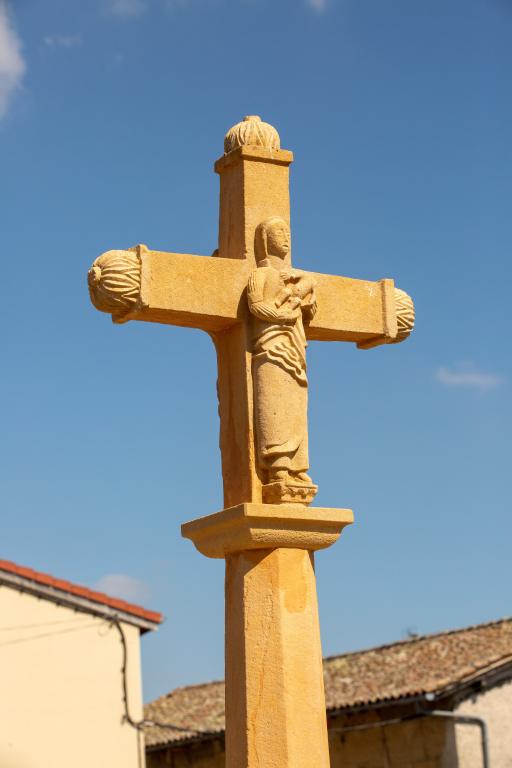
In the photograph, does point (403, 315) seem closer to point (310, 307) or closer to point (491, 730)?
point (310, 307)

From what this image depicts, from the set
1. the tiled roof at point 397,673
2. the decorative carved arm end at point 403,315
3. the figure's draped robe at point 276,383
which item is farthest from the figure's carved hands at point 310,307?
the tiled roof at point 397,673

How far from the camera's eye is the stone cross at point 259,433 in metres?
6.28

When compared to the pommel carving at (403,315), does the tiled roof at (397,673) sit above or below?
above

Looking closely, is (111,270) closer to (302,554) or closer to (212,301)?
(212,301)

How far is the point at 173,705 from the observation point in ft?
86.3

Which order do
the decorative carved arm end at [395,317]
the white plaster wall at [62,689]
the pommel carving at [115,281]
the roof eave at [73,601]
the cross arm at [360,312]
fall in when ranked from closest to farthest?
the pommel carving at [115,281] → the cross arm at [360,312] → the decorative carved arm end at [395,317] → the white plaster wall at [62,689] → the roof eave at [73,601]

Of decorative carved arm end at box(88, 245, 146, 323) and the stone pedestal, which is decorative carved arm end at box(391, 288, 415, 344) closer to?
the stone pedestal

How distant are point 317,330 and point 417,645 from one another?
1661 centimetres

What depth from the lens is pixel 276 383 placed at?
656 centimetres

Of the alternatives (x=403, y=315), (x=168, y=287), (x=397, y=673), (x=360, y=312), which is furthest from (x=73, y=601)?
(x=168, y=287)

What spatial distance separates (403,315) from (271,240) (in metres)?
1.06

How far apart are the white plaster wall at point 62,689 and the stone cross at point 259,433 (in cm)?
1570

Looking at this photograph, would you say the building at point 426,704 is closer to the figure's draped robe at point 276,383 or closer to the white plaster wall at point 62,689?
the white plaster wall at point 62,689

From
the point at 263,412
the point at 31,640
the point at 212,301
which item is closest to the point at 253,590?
the point at 263,412
